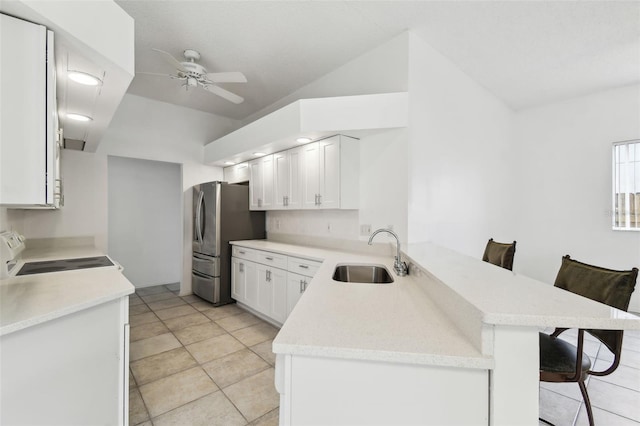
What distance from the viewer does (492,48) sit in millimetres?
2793

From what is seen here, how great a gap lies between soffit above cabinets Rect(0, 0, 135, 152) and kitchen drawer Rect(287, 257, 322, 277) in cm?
203

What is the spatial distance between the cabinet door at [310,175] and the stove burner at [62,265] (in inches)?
77.3

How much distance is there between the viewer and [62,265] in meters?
2.21

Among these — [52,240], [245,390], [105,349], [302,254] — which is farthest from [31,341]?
A: [52,240]

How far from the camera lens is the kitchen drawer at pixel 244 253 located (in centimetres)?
353

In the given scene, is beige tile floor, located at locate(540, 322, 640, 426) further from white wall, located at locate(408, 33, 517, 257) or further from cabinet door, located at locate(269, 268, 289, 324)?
cabinet door, located at locate(269, 268, 289, 324)

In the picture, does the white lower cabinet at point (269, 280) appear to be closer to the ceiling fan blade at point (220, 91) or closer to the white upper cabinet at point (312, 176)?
the white upper cabinet at point (312, 176)

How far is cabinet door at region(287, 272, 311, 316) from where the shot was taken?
283 cm

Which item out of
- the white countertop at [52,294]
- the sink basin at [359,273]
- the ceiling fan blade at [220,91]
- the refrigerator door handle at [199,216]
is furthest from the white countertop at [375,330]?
the refrigerator door handle at [199,216]

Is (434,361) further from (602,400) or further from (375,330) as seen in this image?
(602,400)

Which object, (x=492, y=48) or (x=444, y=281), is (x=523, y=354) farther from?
Result: (x=492, y=48)

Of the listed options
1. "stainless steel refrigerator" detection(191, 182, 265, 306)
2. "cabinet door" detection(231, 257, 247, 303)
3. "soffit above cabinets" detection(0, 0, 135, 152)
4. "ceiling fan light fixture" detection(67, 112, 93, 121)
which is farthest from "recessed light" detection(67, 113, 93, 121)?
"cabinet door" detection(231, 257, 247, 303)

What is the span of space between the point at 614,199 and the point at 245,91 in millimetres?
5316

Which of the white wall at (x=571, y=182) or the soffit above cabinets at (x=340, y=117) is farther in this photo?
the white wall at (x=571, y=182)
